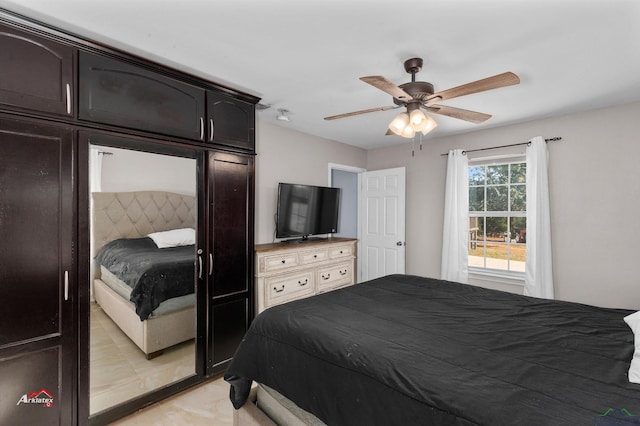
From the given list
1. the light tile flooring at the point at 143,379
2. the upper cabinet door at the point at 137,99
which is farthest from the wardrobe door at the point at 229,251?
the upper cabinet door at the point at 137,99

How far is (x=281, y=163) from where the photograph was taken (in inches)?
146

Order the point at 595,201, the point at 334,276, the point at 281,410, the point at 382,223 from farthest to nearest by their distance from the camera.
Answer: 1. the point at 382,223
2. the point at 334,276
3. the point at 595,201
4. the point at 281,410

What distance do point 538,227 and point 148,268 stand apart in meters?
3.83

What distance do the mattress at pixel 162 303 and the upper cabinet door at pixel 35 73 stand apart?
1.02 m

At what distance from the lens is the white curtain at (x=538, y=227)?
319 centimetres

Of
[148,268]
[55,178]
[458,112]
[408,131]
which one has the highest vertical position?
[458,112]

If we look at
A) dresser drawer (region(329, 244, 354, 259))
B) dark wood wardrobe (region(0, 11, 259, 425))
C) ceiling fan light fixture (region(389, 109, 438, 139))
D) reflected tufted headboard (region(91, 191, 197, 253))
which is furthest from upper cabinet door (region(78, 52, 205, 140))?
dresser drawer (region(329, 244, 354, 259))

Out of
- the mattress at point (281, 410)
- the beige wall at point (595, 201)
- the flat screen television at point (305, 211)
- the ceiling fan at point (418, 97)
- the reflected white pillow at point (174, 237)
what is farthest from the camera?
the flat screen television at point (305, 211)

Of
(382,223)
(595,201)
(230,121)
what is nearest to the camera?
(230,121)

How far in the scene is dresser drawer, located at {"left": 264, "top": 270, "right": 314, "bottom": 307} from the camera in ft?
9.82
